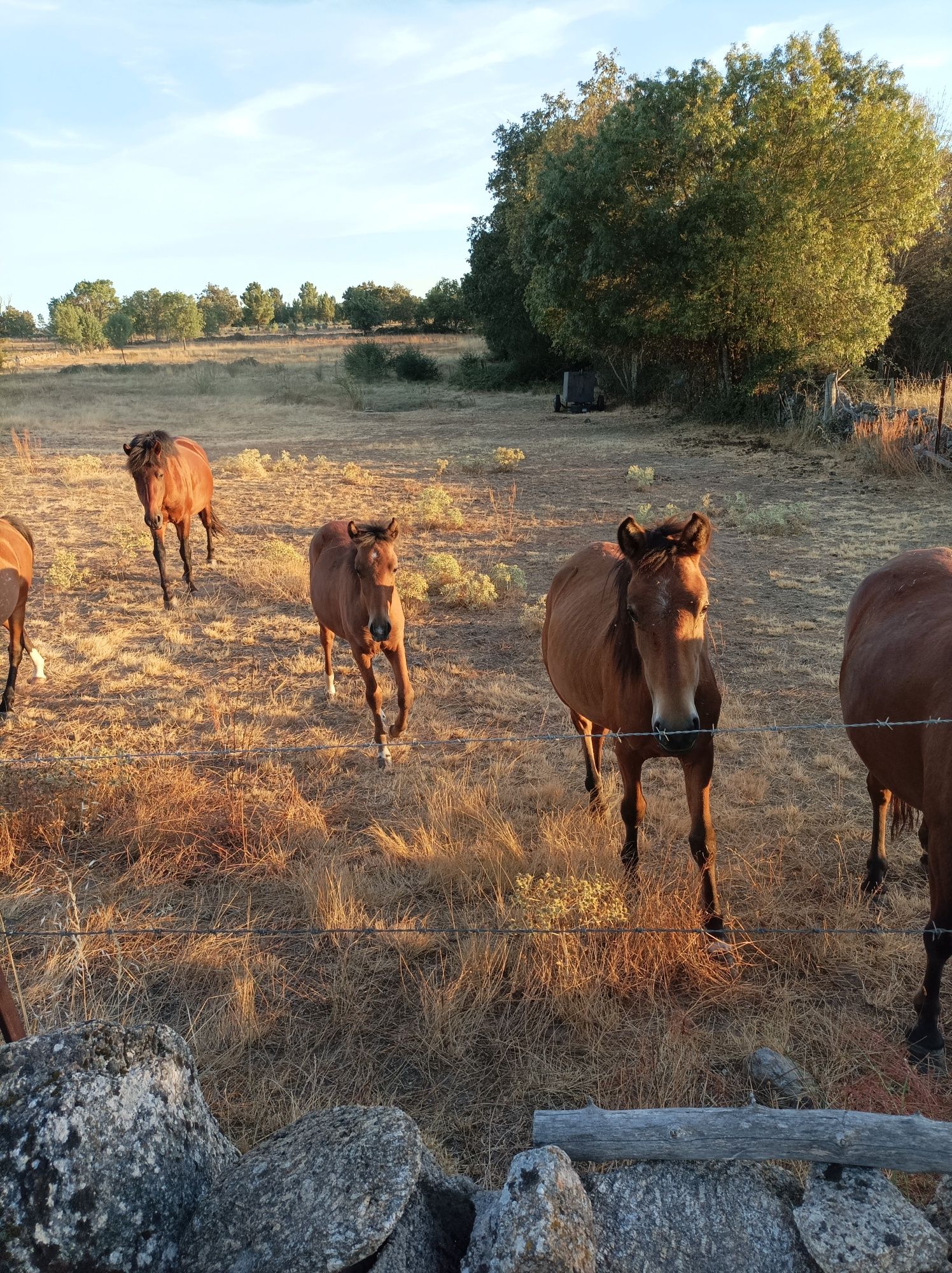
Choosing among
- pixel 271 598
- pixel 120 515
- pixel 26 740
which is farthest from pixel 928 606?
pixel 120 515

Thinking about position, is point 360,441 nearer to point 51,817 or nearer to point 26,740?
point 26,740

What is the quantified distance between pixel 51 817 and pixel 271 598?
5035 millimetres

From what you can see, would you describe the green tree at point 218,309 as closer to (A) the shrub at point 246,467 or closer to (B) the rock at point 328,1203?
(A) the shrub at point 246,467

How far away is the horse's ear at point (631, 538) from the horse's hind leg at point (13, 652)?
545cm

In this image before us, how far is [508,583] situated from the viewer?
9.05 m

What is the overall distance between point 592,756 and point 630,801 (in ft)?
3.61

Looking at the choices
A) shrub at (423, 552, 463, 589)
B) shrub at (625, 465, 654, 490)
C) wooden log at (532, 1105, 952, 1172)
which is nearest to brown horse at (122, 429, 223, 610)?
shrub at (423, 552, 463, 589)

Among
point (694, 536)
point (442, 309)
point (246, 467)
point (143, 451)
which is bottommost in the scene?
point (694, 536)

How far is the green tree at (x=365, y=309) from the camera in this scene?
5959 centimetres

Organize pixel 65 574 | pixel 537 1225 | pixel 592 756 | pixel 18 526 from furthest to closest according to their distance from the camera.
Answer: pixel 65 574
pixel 18 526
pixel 592 756
pixel 537 1225

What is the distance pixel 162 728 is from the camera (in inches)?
233

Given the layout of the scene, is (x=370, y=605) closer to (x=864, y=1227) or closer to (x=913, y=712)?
(x=913, y=712)

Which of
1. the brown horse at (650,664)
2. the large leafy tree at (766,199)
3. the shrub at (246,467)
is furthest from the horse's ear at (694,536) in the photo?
the large leafy tree at (766,199)

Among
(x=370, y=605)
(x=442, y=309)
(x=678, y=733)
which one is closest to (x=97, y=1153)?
(x=678, y=733)
